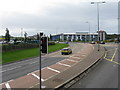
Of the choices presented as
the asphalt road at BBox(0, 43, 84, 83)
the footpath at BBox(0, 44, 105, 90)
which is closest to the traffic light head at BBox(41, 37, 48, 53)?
the footpath at BBox(0, 44, 105, 90)

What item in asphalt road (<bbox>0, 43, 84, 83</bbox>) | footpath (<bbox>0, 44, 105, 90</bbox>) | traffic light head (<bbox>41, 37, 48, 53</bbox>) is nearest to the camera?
traffic light head (<bbox>41, 37, 48, 53</bbox>)

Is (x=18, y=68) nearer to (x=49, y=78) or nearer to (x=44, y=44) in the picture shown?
(x=49, y=78)

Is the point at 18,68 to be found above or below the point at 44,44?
below

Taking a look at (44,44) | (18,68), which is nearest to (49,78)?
(44,44)

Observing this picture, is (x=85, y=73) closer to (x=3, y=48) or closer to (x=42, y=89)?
(x=42, y=89)

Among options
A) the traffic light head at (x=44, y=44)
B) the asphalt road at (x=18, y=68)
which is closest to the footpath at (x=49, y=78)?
the asphalt road at (x=18, y=68)

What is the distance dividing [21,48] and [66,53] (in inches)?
541

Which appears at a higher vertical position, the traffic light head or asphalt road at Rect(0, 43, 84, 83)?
the traffic light head

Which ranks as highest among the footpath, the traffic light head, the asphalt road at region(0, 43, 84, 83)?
the traffic light head

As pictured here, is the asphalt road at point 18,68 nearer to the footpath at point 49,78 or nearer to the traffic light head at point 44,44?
the footpath at point 49,78

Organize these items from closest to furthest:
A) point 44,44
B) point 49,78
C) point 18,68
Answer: point 44,44, point 49,78, point 18,68

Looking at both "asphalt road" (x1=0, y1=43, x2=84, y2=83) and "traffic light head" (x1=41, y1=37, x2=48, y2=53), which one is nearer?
"traffic light head" (x1=41, y1=37, x2=48, y2=53)

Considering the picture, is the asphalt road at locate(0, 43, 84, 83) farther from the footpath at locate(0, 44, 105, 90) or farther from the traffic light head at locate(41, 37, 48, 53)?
the traffic light head at locate(41, 37, 48, 53)

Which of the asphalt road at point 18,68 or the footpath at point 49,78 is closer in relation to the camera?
the footpath at point 49,78
